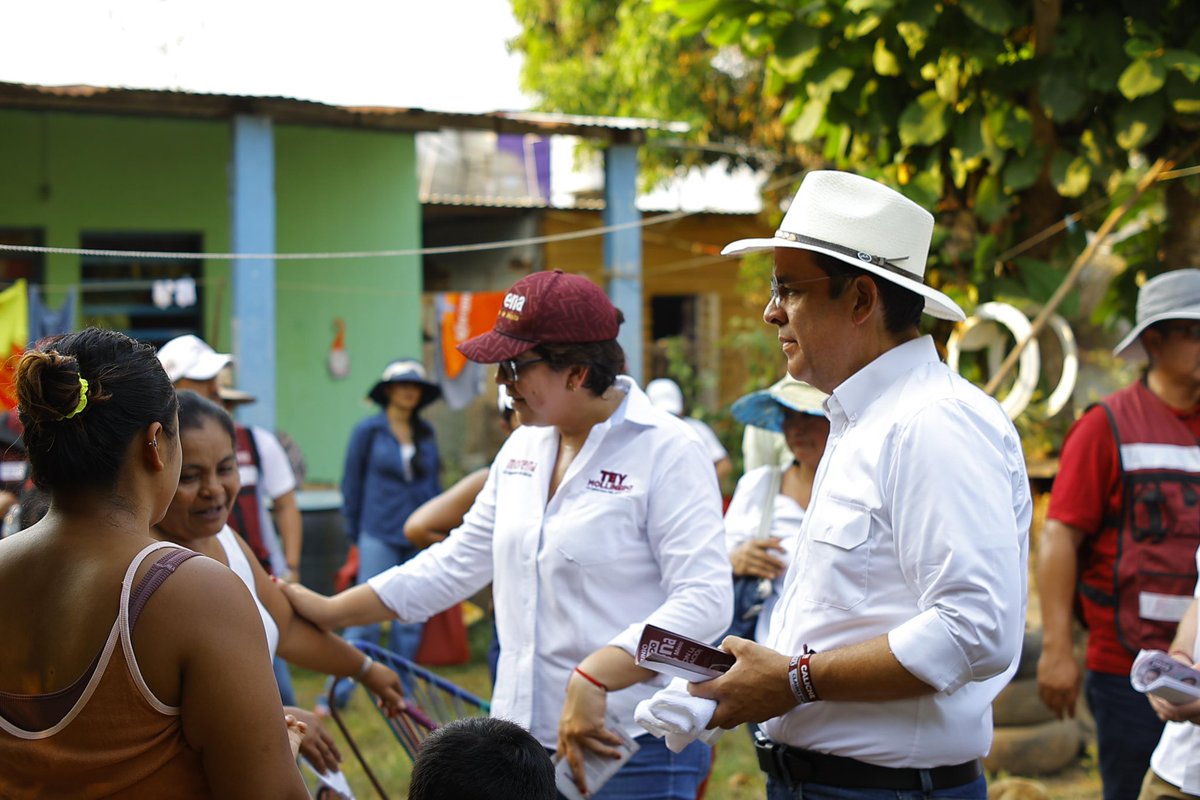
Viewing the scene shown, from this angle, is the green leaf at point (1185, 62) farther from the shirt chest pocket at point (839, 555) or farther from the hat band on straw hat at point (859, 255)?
the shirt chest pocket at point (839, 555)

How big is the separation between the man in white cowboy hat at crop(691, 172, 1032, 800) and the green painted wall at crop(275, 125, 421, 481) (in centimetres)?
924

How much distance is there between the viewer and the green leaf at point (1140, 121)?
623 cm

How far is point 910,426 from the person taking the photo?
7.23ft

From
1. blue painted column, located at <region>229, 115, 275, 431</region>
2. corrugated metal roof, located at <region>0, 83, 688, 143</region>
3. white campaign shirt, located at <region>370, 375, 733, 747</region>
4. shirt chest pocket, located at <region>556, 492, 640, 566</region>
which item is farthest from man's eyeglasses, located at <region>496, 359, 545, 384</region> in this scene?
blue painted column, located at <region>229, 115, 275, 431</region>

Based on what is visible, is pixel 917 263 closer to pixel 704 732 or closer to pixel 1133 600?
pixel 704 732

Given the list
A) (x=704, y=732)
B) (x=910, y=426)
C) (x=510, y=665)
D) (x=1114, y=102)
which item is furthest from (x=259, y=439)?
(x=1114, y=102)

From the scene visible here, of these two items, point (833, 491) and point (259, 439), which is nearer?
point (833, 491)

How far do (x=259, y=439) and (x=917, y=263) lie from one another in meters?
4.13

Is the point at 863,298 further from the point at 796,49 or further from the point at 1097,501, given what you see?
the point at 796,49

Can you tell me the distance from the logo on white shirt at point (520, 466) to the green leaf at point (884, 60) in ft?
14.2

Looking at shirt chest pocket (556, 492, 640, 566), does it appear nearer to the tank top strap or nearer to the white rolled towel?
the white rolled towel

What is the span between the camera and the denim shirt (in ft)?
24.3

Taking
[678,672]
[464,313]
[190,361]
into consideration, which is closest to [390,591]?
[678,672]

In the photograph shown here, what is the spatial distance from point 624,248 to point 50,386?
843 cm
